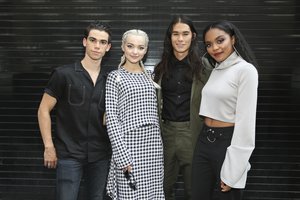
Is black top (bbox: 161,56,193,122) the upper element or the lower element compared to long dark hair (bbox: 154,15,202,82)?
lower

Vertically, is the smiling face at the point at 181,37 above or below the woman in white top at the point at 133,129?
above

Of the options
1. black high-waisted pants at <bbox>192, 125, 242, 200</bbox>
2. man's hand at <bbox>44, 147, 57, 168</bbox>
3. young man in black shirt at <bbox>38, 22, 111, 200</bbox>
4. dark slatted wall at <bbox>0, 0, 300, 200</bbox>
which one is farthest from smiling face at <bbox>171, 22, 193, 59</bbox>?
man's hand at <bbox>44, 147, 57, 168</bbox>

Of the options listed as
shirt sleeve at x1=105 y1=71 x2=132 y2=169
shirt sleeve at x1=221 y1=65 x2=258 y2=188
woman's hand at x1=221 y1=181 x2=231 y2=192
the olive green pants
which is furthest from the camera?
the olive green pants

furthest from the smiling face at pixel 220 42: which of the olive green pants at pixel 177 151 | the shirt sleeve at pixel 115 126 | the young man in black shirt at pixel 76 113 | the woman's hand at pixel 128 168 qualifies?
the woman's hand at pixel 128 168

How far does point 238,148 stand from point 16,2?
123 inches

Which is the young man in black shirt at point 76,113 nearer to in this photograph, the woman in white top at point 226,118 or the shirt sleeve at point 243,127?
the woman in white top at point 226,118

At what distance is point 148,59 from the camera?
4164 mm

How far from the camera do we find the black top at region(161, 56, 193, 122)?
2.92 m

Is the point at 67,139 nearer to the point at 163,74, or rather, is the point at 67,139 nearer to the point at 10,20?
the point at 163,74

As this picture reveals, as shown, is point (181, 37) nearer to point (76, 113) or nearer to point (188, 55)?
point (188, 55)

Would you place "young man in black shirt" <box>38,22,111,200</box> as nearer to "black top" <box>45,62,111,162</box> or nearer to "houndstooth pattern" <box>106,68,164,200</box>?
"black top" <box>45,62,111,162</box>

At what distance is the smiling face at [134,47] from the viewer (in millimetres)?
2793

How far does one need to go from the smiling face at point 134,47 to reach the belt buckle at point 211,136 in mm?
797

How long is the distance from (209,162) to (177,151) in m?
0.38
